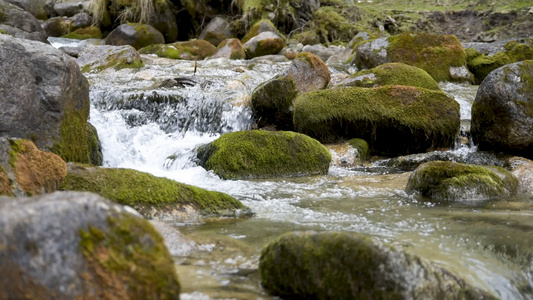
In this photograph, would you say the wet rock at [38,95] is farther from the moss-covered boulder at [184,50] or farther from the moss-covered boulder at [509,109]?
the moss-covered boulder at [184,50]

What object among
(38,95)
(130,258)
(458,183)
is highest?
(38,95)

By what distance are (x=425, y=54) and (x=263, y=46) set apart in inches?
268

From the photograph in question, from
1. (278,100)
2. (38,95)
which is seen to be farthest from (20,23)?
(38,95)

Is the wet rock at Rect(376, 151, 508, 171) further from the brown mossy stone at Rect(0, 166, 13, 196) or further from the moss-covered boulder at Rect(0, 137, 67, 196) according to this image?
the brown mossy stone at Rect(0, 166, 13, 196)

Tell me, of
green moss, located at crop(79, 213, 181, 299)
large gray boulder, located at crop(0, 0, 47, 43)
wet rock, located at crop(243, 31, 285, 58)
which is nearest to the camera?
green moss, located at crop(79, 213, 181, 299)

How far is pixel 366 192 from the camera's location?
6504 millimetres

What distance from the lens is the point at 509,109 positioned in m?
8.50

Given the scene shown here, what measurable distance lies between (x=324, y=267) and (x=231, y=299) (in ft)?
1.77

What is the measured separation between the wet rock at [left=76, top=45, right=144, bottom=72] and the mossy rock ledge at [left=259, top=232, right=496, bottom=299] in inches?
525

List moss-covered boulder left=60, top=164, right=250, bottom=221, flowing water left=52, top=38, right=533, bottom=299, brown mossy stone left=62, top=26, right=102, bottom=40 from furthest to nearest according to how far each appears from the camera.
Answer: brown mossy stone left=62, top=26, right=102, bottom=40 < moss-covered boulder left=60, top=164, right=250, bottom=221 < flowing water left=52, top=38, right=533, bottom=299

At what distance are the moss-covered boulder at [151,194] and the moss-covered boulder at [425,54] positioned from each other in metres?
10.3

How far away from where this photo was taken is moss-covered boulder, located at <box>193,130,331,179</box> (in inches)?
299

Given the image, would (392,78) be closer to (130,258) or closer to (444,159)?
(444,159)

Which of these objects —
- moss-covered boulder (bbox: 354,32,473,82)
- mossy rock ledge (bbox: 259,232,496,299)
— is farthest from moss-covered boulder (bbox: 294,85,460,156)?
mossy rock ledge (bbox: 259,232,496,299)
